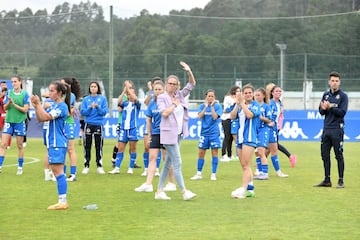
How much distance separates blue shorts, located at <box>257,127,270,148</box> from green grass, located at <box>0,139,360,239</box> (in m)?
0.80

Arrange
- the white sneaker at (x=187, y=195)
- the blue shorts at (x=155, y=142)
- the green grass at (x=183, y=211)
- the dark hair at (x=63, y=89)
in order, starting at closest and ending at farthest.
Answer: the green grass at (x=183, y=211), the dark hair at (x=63, y=89), the white sneaker at (x=187, y=195), the blue shorts at (x=155, y=142)

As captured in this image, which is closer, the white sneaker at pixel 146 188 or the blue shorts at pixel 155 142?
the blue shorts at pixel 155 142

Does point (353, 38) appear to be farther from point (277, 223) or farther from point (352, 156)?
point (277, 223)

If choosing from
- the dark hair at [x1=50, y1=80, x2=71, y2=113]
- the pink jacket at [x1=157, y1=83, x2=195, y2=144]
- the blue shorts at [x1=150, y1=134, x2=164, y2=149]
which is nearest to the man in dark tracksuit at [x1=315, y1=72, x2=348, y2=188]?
the blue shorts at [x1=150, y1=134, x2=164, y2=149]

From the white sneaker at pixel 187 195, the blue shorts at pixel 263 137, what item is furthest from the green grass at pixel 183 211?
the blue shorts at pixel 263 137

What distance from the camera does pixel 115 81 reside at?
154ft

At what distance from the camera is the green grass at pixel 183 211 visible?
9711mm

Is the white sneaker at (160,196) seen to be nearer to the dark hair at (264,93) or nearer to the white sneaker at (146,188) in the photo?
the white sneaker at (146,188)

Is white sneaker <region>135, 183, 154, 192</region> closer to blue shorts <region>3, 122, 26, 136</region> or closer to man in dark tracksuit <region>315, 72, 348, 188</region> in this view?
man in dark tracksuit <region>315, 72, 348, 188</region>

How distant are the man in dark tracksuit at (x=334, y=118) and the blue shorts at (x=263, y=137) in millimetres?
1698

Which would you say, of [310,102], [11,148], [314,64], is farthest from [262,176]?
[314,64]

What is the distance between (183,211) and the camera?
11.5 meters

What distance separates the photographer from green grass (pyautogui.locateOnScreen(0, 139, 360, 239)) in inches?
382

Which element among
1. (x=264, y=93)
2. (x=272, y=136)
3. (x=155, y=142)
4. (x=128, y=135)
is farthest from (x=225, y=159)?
(x=155, y=142)
